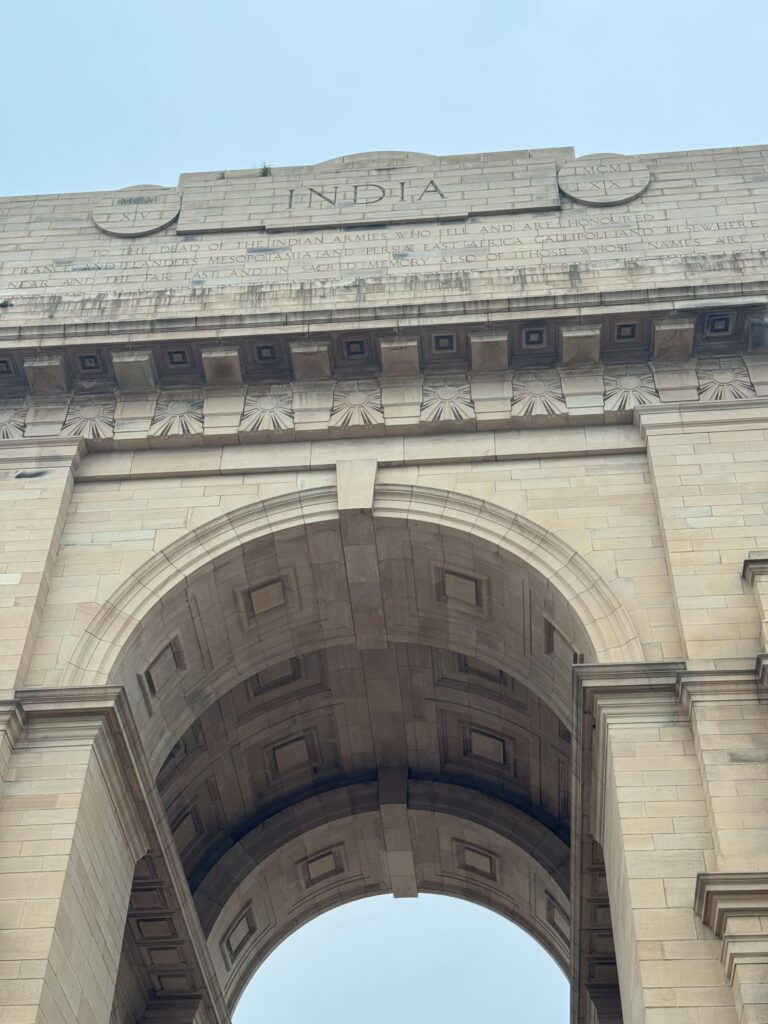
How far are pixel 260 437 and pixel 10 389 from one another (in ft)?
15.0

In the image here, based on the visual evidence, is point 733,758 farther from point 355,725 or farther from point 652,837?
point 355,725

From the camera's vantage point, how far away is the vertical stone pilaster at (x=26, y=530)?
19.0 m

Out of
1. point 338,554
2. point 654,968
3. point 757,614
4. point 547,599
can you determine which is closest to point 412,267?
point 338,554

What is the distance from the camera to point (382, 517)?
2083 cm

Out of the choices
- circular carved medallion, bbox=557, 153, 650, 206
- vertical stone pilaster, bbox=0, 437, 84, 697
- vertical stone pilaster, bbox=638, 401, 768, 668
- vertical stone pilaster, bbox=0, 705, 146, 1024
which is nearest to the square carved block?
vertical stone pilaster, bbox=0, 437, 84, 697

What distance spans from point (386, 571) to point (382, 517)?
4.41 feet

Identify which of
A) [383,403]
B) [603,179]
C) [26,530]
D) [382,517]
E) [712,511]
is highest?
[603,179]

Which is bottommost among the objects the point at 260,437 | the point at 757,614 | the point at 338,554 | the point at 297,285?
the point at 757,614

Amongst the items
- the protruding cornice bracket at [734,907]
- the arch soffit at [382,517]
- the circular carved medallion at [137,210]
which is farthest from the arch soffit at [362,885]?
the circular carved medallion at [137,210]

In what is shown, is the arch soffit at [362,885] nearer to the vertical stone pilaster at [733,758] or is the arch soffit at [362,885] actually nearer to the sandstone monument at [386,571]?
the sandstone monument at [386,571]

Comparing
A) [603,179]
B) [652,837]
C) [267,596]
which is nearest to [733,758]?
[652,837]

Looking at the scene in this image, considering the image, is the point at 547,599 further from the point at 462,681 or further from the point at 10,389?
the point at 10,389

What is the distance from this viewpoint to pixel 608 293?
21719mm

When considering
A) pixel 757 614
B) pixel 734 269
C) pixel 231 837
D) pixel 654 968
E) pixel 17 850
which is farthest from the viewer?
pixel 231 837
